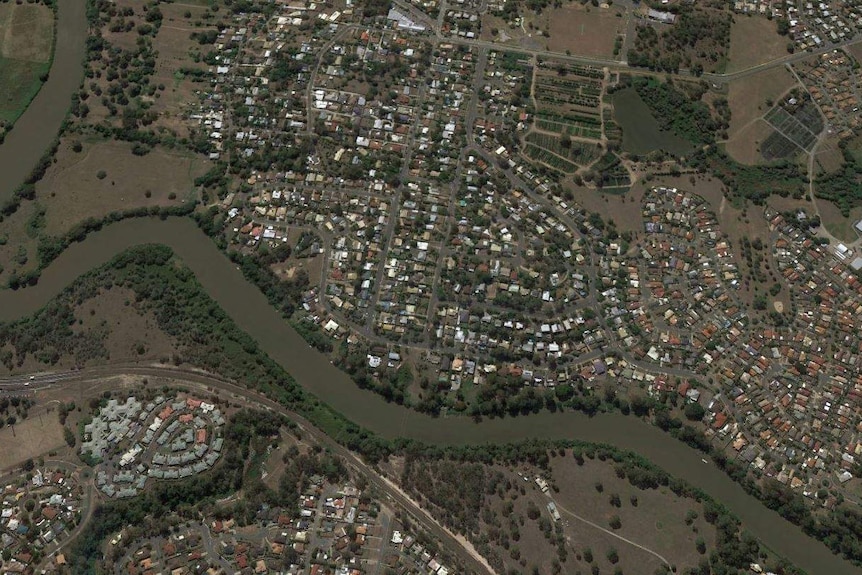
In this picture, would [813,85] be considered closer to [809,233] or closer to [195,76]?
[809,233]

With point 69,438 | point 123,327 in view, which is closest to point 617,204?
point 123,327

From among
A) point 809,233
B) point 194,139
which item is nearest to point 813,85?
point 809,233

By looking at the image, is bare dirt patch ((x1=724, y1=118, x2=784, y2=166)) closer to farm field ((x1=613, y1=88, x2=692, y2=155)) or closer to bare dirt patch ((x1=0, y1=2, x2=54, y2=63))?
farm field ((x1=613, y1=88, x2=692, y2=155))

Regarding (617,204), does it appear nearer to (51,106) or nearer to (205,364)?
(205,364)

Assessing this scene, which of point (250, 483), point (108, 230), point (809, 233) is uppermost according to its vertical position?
point (809, 233)

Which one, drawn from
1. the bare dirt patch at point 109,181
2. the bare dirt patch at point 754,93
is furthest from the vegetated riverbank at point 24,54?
the bare dirt patch at point 754,93

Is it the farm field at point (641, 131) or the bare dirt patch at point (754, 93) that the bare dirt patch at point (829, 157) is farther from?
the farm field at point (641, 131)
